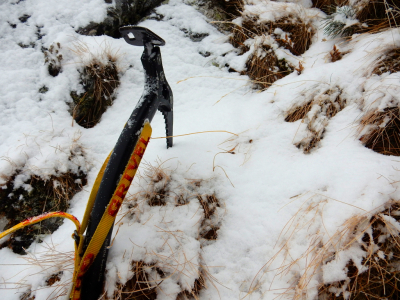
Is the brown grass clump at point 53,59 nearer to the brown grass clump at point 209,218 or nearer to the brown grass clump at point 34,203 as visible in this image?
the brown grass clump at point 34,203

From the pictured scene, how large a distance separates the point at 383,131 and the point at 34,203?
2.56 m

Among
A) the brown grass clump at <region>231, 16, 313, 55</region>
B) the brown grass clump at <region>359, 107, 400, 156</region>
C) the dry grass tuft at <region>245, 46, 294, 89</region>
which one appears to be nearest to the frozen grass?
the brown grass clump at <region>359, 107, 400, 156</region>

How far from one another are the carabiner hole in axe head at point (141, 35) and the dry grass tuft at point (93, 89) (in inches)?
Result: 38.4

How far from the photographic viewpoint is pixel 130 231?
1411mm

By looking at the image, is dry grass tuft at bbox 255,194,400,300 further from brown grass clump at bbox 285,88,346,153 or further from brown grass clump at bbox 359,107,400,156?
brown grass clump at bbox 285,88,346,153

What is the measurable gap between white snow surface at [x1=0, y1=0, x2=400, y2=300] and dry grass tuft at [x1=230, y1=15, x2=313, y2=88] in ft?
0.38

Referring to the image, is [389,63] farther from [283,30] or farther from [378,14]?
[283,30]

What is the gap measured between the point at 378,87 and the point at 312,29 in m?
1.20

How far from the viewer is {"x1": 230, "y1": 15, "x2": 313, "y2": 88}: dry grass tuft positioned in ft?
7.37

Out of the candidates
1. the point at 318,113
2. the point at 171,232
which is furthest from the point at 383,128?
the point at 171,232

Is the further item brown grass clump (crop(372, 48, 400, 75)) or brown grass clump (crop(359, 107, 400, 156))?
brown grass clump (crop(372, 48, 400, 75))

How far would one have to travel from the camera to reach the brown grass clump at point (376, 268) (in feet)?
3.46

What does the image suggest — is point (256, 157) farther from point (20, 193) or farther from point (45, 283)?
point (20, 193)

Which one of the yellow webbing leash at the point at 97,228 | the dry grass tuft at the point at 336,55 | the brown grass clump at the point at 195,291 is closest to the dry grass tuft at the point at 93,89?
the yellow webbing leash at the point at 97,228
